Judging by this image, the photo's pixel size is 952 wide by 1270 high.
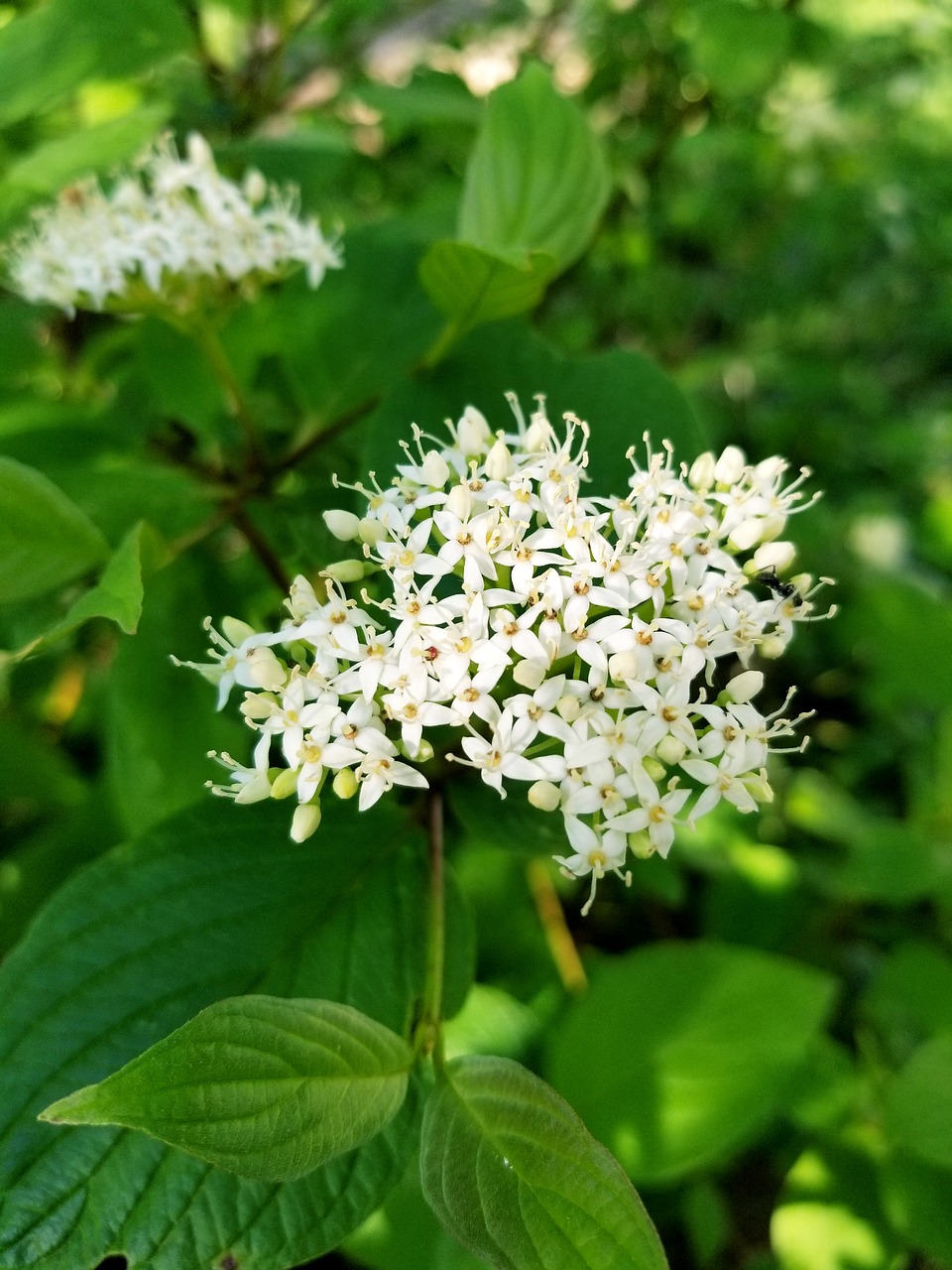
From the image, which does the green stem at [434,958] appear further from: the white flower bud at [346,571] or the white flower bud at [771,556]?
the white flower bud at [771,556]

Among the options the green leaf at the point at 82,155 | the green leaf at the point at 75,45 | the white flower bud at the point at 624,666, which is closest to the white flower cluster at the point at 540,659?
the white flower bud at the point at 624,666

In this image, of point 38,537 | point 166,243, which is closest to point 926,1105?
point 38,537

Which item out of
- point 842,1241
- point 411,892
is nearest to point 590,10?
point 411,892

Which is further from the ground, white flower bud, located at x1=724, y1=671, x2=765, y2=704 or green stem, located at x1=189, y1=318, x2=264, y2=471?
green stem, located at x1=189, y1=318, x2=264, y2=471

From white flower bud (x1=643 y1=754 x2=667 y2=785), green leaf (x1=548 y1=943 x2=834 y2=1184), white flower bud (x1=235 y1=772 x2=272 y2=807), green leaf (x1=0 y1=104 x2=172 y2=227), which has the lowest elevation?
green leaf (x1=548 y1=943 x2=834 y2=1184)

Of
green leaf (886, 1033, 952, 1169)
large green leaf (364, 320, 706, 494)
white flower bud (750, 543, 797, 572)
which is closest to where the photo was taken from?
white flower bud (750, 543, 797, 572)

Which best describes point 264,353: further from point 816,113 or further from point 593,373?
point 816,113

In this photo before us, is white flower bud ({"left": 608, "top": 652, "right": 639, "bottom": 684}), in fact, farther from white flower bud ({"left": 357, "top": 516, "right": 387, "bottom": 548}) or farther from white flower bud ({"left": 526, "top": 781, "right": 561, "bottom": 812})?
white flower bud ({"left": 357, "top": 516, "right": 387, "bottom": 548})

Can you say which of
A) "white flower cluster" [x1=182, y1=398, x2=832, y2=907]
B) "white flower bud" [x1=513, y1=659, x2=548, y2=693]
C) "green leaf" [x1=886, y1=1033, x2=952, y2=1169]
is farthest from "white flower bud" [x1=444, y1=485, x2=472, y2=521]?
"green leaf" [x1=886, y1=1033, x2=952, y2=1169]

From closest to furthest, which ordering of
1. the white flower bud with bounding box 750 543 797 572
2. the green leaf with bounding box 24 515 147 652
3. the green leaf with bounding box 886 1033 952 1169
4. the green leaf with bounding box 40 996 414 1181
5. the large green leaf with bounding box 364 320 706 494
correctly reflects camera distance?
the green leaf with bounding box 40 996 414 1181, the green leaf with bounding box 24 515 147 652, the white flower bud with bounding box 750 543 797 572, the large green leaf with bounding box 364 320 706 494, the green leaf with bounding box 886 1033 952 1169
